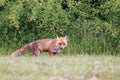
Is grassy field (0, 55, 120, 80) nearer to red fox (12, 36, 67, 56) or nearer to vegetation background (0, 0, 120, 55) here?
red fox (12, 36, 67, 56)

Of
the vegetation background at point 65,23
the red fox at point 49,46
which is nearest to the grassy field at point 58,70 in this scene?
the red fox at point 49,46

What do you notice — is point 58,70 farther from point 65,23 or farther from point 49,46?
point 65,23

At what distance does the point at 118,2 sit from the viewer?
55.4 feet

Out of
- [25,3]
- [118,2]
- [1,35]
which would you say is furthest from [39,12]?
[118,2]

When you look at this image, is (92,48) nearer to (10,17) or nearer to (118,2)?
(118,2)

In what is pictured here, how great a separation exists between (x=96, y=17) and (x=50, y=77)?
420 inches

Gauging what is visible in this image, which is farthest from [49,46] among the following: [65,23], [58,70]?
[58,70]

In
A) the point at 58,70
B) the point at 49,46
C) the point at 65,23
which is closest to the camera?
the point at 58,70

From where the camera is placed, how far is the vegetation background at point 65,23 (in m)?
17.3

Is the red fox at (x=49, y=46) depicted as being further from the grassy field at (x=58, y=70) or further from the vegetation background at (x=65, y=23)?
the grassy field at (x=58, y=70)

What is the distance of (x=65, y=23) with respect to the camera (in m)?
18.0

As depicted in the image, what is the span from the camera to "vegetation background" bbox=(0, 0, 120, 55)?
17281 mm

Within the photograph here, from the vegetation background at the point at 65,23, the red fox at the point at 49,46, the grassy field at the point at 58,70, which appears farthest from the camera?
the vegetation background at the point at 65,23

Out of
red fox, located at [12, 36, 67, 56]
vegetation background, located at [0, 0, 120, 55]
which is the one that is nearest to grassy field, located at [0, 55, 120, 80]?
red fox, located at [12, 36, 67, 56]
